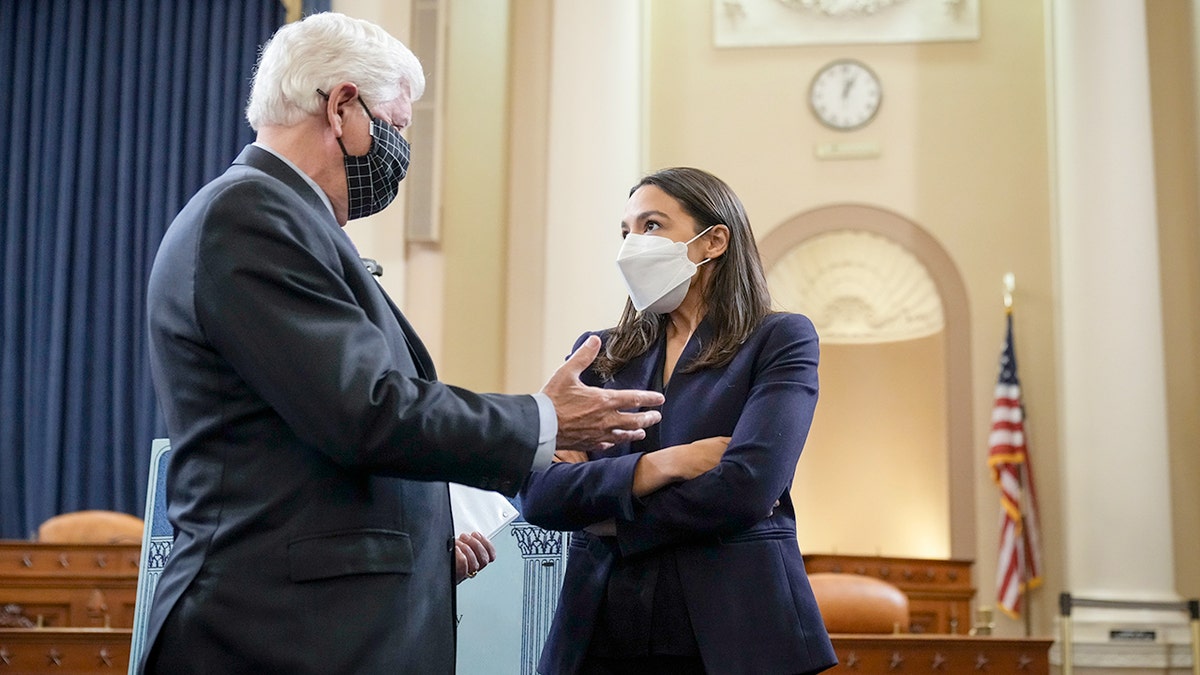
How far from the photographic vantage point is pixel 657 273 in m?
2.30

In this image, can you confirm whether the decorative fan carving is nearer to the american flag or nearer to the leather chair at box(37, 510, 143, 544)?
the american flag

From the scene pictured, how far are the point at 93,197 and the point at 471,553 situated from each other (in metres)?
8.25

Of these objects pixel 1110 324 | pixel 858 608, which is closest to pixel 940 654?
pixel 858 608

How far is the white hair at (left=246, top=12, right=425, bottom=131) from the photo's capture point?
6.14ft

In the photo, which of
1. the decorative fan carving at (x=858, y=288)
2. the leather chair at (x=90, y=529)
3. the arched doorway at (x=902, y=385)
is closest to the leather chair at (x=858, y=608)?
the arched doorway at (x=902, y=385)

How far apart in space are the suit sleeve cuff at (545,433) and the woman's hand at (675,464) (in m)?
0.34

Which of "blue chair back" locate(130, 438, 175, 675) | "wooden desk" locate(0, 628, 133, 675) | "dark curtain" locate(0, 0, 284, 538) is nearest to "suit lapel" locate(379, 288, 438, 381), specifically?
"blue chair back" locate(130, 438, 175, 675)

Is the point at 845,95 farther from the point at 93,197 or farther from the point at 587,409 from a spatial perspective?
the point at 587,409

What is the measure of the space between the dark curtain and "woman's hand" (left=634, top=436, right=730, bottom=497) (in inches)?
297

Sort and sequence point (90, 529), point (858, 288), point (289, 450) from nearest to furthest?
1. point (289, 450)
2. point (90, 529)
3. point (858, 288)

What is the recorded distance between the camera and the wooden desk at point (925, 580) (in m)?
7.55

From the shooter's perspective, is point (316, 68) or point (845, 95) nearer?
point (316, 68)

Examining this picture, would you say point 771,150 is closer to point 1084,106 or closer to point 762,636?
point 1084,106

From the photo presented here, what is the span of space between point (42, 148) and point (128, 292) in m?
1.32
